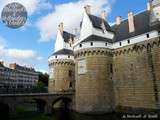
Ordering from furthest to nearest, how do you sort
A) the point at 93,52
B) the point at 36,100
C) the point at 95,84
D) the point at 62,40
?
A: the point at 62,40 → the point at 36,100 → the point at 93,52 → the point at 95,84

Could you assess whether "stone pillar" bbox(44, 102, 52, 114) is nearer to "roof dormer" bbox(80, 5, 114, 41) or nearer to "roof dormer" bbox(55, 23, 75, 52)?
"roof dormer" bbox(80, 5, 114, 41)

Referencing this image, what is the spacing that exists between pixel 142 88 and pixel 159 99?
95.5 inches

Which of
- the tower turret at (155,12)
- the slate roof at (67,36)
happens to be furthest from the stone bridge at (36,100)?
the tower turret at (155,12)

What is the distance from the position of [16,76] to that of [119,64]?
6028 centimetres

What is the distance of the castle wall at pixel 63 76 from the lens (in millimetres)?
35447

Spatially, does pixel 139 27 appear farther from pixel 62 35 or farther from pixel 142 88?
pixel 62 35

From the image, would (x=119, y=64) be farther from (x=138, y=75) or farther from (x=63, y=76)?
(x=63, y=76)

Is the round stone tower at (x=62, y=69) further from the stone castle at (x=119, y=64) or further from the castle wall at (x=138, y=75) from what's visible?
the castle wall at (x=138, y=75)

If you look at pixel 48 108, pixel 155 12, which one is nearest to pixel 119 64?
pixel 155 12

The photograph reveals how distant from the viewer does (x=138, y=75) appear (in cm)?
2427

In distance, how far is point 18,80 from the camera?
8006 cm

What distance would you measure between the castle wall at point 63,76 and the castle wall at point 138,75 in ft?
36.1

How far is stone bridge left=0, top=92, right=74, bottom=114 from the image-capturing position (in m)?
23.0

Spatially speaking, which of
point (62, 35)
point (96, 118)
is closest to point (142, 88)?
point (96, 118)
